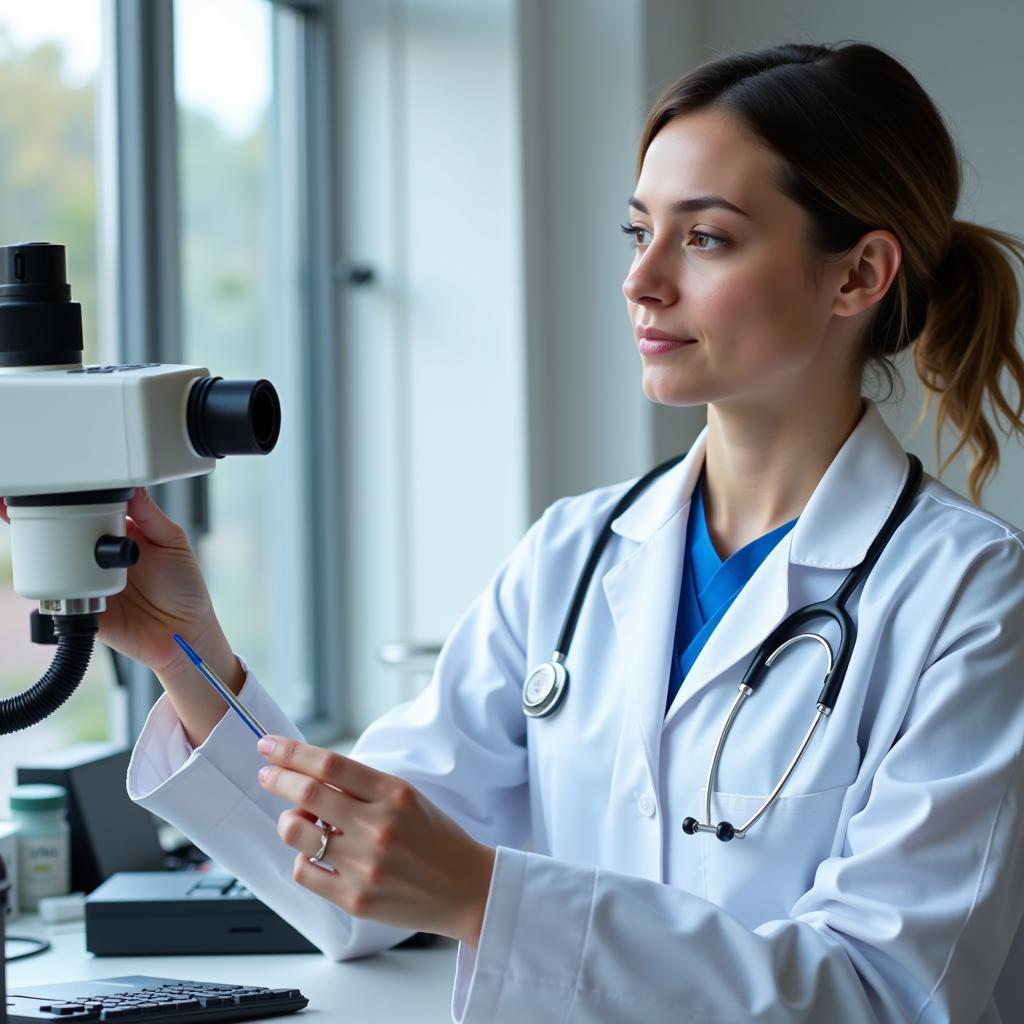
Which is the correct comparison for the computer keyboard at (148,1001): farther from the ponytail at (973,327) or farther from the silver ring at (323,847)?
the ponytail at (973,327)

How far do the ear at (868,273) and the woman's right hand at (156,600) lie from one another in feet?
2.36

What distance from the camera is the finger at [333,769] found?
1017 millimetres

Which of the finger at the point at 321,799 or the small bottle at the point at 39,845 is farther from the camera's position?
the small bottle at the point at 39,845

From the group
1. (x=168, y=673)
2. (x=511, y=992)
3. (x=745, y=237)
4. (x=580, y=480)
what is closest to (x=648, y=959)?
(x=511, y=992)

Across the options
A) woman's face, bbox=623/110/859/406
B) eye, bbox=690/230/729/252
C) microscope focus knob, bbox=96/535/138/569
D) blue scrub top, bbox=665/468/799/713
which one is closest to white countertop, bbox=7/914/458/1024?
blue scrub top, bbox=665/468/799/713

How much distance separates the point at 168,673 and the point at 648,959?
53 cm

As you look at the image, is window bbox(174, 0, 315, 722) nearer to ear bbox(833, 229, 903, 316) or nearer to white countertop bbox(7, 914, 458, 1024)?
white countertop bbox(7, 914, 458, 1024)

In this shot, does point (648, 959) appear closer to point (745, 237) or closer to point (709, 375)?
point (709, 375)

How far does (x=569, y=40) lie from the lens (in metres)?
2.54

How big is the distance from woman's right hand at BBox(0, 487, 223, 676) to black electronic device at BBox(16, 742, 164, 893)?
1.57 ft

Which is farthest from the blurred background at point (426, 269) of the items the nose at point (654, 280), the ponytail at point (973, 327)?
the nose at point (654, 280)

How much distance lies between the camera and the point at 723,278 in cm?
136

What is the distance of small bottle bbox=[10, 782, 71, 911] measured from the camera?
1.62 metres

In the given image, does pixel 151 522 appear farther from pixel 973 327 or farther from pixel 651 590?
pixel 973 327
